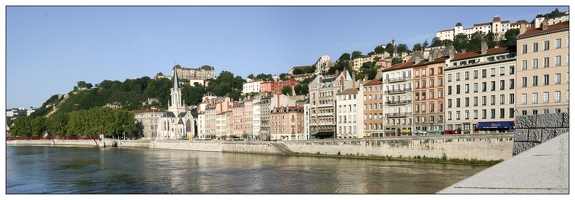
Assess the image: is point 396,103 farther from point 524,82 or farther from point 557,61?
point 557,61

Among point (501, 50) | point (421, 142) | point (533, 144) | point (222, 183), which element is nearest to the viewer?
point (533, 144)

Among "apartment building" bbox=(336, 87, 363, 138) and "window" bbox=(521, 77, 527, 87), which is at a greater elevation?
"window" bbox=(521, 77, 527, 87)

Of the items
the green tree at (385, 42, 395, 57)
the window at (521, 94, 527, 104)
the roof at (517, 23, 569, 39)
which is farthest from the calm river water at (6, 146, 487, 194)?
the green tree at (385, 42, 395, 57)

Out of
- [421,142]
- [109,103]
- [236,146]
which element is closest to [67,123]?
[109,103]

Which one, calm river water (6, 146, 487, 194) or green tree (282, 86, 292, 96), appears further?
green tree (282, 86, 292, 96)

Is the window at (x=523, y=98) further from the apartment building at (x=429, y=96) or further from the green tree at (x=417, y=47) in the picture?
the green tree at (x=417, y=47)

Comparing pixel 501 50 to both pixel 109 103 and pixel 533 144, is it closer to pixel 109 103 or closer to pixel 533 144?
pixel 533 144

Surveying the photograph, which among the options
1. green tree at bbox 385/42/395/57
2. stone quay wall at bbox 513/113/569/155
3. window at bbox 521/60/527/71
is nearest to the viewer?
stone quay wall at bbox 513/113/569/155

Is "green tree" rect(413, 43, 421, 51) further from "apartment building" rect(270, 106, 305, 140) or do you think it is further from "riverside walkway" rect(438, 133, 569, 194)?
A: "riverside walkway" rect(438, 133, 569, 194)
